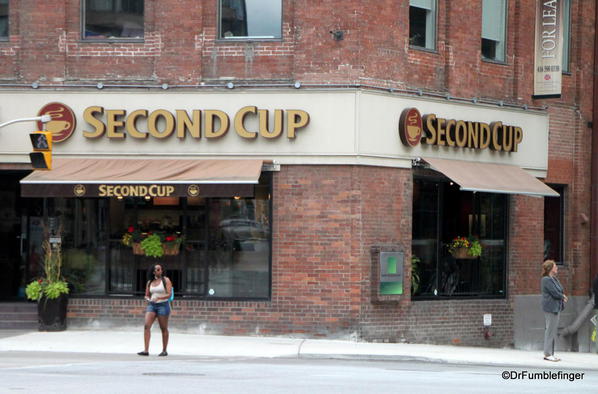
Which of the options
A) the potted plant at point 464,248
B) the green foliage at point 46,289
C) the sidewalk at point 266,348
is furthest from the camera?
the potted plant at point 464,248

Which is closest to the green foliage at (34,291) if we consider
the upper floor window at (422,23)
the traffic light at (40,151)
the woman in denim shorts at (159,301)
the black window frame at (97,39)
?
the traffic light at (40,151)

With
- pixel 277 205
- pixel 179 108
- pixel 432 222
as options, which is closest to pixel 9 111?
pixel 179 108

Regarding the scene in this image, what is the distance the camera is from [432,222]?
23938 millimetres

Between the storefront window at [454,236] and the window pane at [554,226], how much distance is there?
84.3 inches

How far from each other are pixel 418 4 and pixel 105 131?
683 cm

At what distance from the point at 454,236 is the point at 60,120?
850 centimetres

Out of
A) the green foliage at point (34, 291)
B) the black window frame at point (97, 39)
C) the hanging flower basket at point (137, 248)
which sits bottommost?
the green foliage at point (34, 291)

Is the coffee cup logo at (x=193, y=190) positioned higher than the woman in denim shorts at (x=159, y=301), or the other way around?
the coffee cup logo at (x=193, y=190)

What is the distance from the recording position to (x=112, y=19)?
2305 cm

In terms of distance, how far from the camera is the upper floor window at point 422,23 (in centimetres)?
2345

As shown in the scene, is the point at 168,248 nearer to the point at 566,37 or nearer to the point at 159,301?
the point at 159,301

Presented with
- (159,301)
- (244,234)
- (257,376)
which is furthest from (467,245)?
(257,376)

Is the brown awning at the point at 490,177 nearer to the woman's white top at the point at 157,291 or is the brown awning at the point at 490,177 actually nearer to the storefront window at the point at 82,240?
the woman's white top at the point at 157,291

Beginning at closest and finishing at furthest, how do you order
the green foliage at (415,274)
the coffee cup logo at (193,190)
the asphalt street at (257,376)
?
the asphalt street at (257,376) → the coffee cup logo at (193,190) → the green foliage at (415,274)
